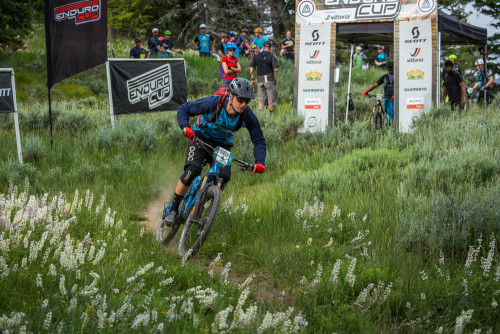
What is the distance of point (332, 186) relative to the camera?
26.7 feet

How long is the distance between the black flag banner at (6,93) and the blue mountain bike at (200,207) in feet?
12.9

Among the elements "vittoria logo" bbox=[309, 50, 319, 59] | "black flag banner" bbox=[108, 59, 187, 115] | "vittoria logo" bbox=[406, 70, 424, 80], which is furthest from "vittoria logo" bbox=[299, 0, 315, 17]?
"black flag banner" bbox=[108, 59, 187, 115]

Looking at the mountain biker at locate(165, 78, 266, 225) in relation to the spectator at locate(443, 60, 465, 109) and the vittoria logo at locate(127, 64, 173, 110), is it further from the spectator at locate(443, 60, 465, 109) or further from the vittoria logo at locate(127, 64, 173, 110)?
the spectator at locate(443, 60, 465, 109)

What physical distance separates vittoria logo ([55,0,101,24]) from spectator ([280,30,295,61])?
13.2 m

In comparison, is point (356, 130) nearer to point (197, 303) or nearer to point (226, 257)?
point (226, 257)

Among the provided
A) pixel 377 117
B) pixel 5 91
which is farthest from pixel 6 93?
pixel 377 117

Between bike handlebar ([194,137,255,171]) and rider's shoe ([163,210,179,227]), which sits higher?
bike handlebar ([194,137,255,171])

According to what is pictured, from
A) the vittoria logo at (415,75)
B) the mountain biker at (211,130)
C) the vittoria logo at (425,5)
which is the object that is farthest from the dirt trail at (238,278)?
the vittoria logo at (425,5)

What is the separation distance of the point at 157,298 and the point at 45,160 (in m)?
6.47

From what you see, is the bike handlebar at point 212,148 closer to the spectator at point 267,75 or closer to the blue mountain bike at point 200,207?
the blue mountain bike at point 200,207

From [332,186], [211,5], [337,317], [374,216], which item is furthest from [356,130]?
[211,5]

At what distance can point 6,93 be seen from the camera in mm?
8820

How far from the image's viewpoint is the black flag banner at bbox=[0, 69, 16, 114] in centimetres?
871

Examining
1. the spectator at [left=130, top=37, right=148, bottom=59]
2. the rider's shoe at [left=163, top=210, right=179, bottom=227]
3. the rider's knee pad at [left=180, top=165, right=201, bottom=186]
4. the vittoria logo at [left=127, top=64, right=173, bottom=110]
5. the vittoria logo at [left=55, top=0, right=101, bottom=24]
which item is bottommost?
the rider's shoe at [left=163, top=210, right=179, bottom=227]
